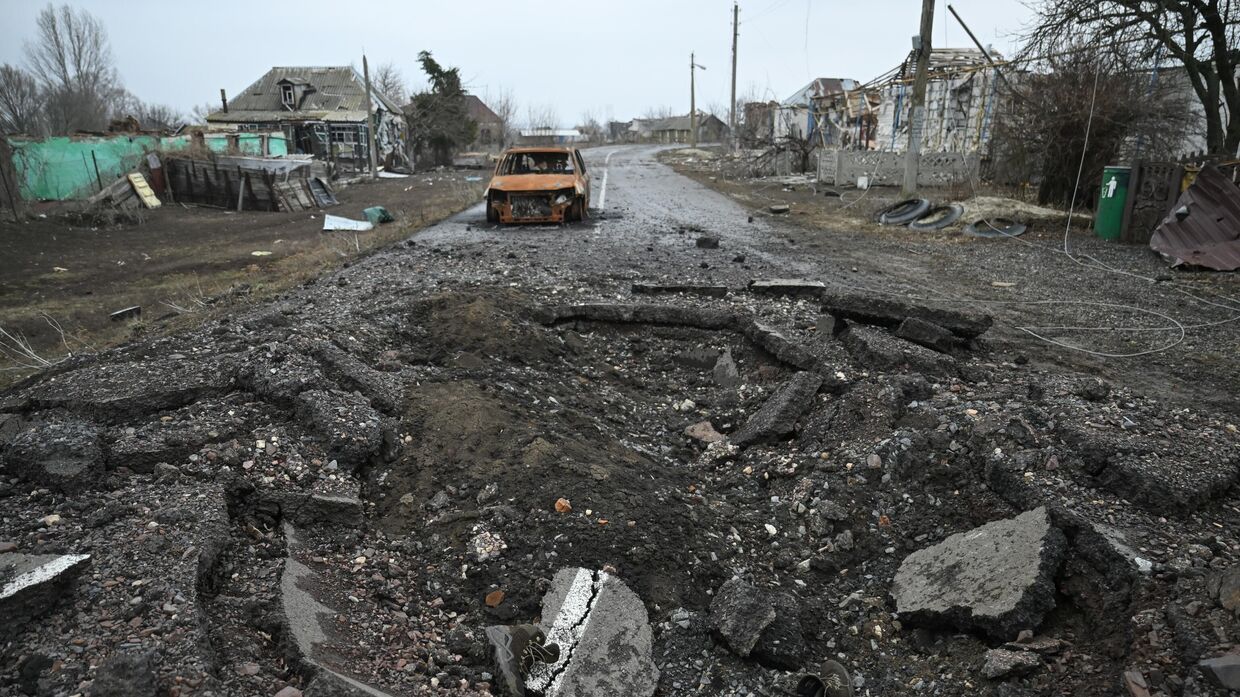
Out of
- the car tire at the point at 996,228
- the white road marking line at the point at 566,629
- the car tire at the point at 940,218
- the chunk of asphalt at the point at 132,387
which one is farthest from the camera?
the car tire at the point at 940,218

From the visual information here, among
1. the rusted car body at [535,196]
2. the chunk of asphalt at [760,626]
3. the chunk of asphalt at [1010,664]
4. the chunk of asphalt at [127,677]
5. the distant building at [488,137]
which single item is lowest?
the chunk of asphalt at [760,626]

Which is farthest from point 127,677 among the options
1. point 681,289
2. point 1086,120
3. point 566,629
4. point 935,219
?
point 1086,120

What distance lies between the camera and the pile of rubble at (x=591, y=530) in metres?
2.48

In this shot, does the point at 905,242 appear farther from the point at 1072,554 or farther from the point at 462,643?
the point at 462,643

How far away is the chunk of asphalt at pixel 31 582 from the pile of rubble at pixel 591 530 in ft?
0.04

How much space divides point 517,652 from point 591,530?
2.40 ft


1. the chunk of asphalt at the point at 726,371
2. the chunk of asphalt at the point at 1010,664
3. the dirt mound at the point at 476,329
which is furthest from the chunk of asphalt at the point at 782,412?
the chunk of asphalt at the point at 1010,664

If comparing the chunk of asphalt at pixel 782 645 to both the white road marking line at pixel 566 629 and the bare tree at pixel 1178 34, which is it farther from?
the bare tree at pixel 1178 34

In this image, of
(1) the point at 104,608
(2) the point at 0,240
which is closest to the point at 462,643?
(1) the point at 104,608

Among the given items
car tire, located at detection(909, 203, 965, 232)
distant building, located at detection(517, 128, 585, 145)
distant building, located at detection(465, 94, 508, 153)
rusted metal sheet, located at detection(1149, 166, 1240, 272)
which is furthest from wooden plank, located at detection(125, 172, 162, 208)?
distant building, located at detection(517, 128, 585, 145)

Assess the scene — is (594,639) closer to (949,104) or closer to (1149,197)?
(1149,197)

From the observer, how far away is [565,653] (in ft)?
8.89

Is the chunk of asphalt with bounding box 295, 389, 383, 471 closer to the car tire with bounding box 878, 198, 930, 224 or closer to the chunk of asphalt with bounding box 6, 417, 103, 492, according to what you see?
the chunk of asphalt with bounding box 6, 417, 103, 492

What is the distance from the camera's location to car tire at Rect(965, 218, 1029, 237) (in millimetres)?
11859
